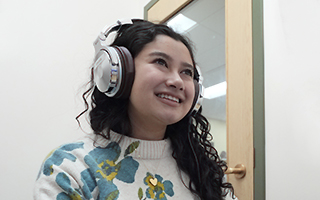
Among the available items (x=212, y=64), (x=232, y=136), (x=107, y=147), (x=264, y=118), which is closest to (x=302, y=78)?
(x=264, y=118)

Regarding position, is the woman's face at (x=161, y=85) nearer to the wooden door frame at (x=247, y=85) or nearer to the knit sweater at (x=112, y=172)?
the knit sweater at (x=112, y=172)

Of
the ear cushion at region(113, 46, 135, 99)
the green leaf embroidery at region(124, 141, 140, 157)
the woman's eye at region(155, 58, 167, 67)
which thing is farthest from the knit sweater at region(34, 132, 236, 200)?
the woman's eye at region(155, 58, 167, 67)

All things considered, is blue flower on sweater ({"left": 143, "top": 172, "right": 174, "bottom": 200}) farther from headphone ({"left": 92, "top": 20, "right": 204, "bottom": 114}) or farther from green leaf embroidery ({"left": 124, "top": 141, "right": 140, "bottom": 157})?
headphone ({"left": 92, "top": 20, "right": 204, "bottom": 114})

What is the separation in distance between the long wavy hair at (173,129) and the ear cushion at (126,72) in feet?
0.21

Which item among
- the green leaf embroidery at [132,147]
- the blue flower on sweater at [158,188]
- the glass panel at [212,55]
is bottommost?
the blue flower on sweater at [158,188]

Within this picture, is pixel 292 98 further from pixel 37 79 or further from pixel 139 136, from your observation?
pixel 37 79

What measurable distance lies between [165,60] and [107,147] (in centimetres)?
30

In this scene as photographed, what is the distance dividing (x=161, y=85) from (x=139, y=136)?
178mm

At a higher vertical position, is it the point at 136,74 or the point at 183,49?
the point at 183,49

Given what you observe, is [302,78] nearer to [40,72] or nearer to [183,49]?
[183,49]

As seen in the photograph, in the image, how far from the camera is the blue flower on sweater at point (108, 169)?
0.73 meters

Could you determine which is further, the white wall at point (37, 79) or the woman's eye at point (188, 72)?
the white wall at point (37, 79)

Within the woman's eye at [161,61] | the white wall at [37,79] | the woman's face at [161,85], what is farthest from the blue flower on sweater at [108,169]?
the white wall at [37,79]

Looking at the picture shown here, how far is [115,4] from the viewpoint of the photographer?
2.18 m
